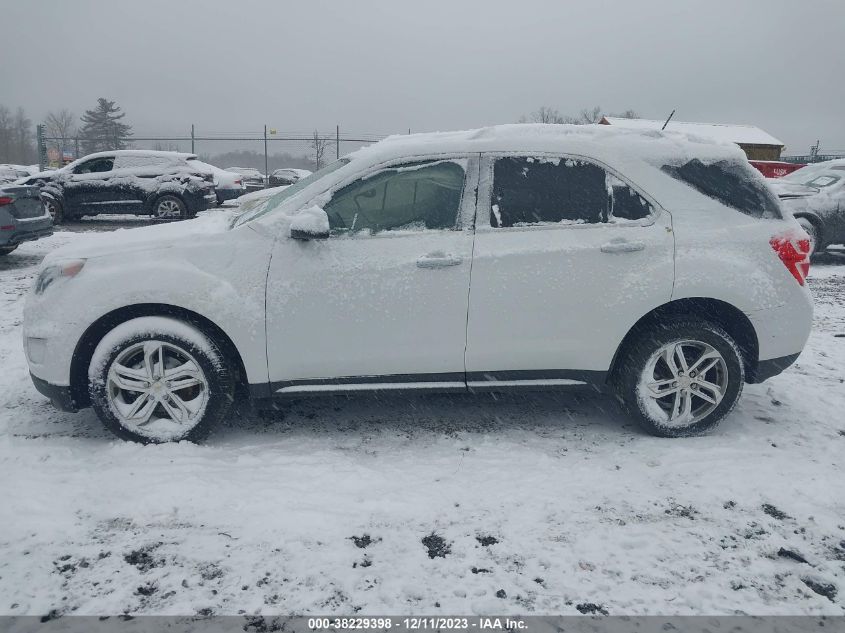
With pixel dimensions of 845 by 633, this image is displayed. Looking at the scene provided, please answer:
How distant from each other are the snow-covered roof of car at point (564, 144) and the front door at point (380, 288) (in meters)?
0.13

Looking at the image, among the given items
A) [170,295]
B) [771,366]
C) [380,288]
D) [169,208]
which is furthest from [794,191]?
[169,208]

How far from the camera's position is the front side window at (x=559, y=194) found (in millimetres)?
3584

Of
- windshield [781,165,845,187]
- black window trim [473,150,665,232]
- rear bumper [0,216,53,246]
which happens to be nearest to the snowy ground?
black window trim [473,150,665,232]

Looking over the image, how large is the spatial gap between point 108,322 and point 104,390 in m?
0.39

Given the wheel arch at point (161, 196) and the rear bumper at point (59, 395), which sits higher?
the wheel arch at point (161, 196)

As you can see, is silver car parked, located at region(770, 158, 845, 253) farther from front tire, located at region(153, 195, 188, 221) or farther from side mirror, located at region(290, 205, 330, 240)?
front tire, located at region(153, 195, 188, 221)

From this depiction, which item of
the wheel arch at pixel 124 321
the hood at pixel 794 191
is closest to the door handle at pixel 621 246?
the wheel arch at pixel 124 321

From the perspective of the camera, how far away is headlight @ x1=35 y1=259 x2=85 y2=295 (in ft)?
11.5

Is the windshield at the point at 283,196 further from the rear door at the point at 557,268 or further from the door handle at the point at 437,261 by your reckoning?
the rear door at the point at 557,268

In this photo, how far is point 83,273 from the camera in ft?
11.4

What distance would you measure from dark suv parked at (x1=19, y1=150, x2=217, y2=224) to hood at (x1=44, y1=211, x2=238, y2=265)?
34.5ft

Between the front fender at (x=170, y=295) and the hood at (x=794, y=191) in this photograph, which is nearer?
the front fender at (x=170, y=295)

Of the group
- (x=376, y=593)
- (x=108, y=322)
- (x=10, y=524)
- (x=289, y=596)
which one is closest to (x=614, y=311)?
(x=376, y=593)

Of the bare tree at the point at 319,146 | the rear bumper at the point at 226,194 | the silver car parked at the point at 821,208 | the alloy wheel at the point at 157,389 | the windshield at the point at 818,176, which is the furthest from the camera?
the bare tree at the point at 319,146
